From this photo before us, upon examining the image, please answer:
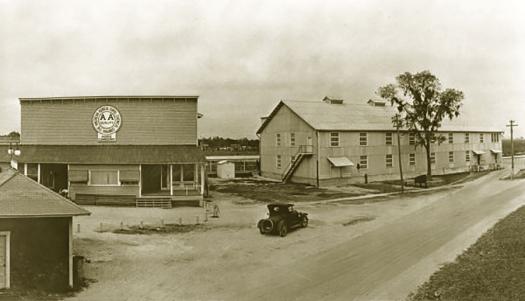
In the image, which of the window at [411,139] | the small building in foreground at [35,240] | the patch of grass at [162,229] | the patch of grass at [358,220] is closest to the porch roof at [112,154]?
the patch of grass at [162,229]

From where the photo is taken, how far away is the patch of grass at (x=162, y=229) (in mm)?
23234

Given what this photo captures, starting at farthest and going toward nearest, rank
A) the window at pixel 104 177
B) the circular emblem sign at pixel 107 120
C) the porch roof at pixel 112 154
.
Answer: the circular emblem sign at pixel 107 120 → the window at pixel 104 177 → the porch roof at pixel 112 154

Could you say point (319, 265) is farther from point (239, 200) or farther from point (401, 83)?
point (401, 83)

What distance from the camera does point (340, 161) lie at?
44.2m

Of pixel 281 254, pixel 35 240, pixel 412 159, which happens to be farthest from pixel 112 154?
pixel 412 159

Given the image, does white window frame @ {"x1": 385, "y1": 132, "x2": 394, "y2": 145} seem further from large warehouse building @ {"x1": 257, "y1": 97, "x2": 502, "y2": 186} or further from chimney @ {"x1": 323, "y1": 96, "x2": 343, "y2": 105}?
chimney @ {"x1": 323, "y1": 96, "x2": 343, "y2": 105}

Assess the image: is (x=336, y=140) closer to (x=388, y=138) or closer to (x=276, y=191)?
(x=388, y=138)

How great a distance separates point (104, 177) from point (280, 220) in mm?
16832

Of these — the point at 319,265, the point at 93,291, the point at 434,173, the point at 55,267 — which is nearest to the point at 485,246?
the point at 319,265

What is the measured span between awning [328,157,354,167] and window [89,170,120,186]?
2024 cm

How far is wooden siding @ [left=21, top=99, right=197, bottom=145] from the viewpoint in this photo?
34.8m

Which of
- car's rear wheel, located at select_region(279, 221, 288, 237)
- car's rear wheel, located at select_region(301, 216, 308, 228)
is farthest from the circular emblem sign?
car's rear wheel, located at select_region(279, 221, 288, 237)

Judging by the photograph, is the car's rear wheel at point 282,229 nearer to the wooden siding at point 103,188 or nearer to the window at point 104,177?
the wooden siding at point 103,188

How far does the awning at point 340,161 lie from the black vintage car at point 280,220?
19381mm
